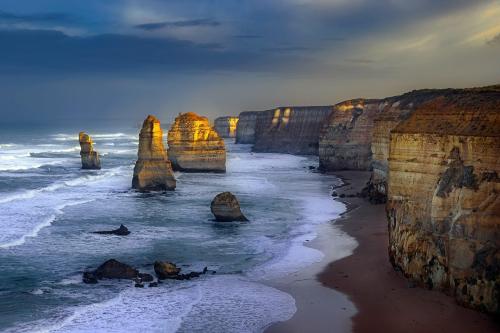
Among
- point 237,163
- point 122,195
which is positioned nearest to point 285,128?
point 237,163

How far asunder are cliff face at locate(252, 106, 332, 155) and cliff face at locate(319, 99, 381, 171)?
128 ft

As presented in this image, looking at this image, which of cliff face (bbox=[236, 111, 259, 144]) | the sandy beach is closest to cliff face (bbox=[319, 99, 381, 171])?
the sandy beach

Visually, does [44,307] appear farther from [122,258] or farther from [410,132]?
[410,132]

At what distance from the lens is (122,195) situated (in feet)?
182

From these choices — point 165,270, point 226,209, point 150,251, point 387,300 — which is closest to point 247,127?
point 226,209

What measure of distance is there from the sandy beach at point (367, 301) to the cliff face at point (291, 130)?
9414cm

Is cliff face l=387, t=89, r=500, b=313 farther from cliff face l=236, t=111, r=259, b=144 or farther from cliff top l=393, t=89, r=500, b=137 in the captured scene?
cliff face l=236, t=111, r=259, b=144

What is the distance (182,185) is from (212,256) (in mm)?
32369

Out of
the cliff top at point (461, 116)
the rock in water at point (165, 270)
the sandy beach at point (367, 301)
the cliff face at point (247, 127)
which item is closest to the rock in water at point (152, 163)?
the sandy beach at point (367, 301)

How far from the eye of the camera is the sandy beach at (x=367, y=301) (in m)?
20.7

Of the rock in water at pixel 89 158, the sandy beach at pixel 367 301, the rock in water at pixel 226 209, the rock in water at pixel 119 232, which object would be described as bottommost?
the sandy beach at pixel 367 301

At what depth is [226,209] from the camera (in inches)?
1630

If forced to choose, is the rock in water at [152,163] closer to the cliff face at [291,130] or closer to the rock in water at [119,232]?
the rock in water at [119,232]

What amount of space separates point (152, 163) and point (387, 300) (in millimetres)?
38103
